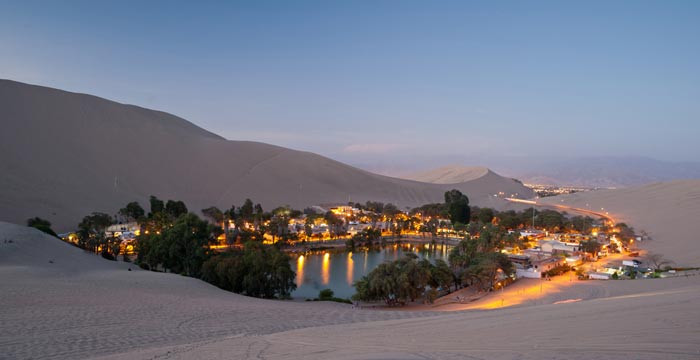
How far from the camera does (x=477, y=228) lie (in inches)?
1487

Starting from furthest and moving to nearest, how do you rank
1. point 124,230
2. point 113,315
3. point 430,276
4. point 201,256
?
1. point 124,230
2. point 201,256
3. point 430,276
4. point 113,315

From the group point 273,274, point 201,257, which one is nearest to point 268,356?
point 273,274

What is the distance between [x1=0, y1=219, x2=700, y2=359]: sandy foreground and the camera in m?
4.79

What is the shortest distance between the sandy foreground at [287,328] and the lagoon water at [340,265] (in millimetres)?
10541

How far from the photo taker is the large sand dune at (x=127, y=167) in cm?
4341

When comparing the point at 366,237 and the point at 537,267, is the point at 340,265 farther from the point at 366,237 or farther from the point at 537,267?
the point at 537,267

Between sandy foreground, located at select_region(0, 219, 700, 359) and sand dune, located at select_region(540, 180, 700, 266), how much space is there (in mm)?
23572

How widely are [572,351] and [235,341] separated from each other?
4.78 meters

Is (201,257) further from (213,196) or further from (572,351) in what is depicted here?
(213,196)

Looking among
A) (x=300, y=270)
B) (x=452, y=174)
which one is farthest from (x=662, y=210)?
(x=452, y=174)

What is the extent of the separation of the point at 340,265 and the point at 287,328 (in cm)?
2126

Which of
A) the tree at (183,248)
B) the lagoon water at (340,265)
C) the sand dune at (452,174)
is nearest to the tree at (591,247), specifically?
the lagoon water at (340,265)

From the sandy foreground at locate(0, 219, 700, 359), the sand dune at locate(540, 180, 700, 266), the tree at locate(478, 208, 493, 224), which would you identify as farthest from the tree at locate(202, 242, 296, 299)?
the tree at locate(478, 208, 493, 224)

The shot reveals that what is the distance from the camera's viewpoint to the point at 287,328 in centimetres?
863
